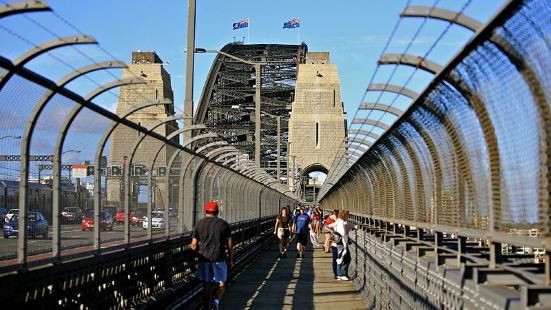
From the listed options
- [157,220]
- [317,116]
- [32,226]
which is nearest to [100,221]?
[32,226]

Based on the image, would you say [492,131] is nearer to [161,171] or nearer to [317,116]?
[161,171]

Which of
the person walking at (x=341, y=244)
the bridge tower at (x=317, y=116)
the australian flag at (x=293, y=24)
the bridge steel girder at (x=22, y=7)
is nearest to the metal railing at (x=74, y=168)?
the bridge steel girder at (x=22, y=7)

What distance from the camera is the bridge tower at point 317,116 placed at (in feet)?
336

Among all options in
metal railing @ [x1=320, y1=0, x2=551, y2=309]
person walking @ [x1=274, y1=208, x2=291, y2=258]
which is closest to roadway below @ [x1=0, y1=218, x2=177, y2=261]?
metal railing @ [x1=320, y1=0, x2=551, y2=309]

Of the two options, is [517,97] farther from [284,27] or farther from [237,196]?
[284,27]

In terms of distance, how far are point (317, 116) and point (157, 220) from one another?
90191mm

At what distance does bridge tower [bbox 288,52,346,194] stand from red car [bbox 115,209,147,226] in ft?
290

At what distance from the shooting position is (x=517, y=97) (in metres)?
6.12

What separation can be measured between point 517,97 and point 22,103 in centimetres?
364

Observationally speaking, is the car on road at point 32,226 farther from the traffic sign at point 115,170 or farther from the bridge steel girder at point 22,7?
the traffic sign at point 115,170

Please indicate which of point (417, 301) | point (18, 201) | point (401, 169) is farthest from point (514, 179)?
point (401, 169)

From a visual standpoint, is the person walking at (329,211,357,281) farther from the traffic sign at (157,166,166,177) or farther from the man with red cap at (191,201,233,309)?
the man with red cap at (191,201,233,309)

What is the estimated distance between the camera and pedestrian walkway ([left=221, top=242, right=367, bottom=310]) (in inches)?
583

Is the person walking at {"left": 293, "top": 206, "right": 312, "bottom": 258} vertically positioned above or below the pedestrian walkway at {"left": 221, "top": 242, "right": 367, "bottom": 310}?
above
